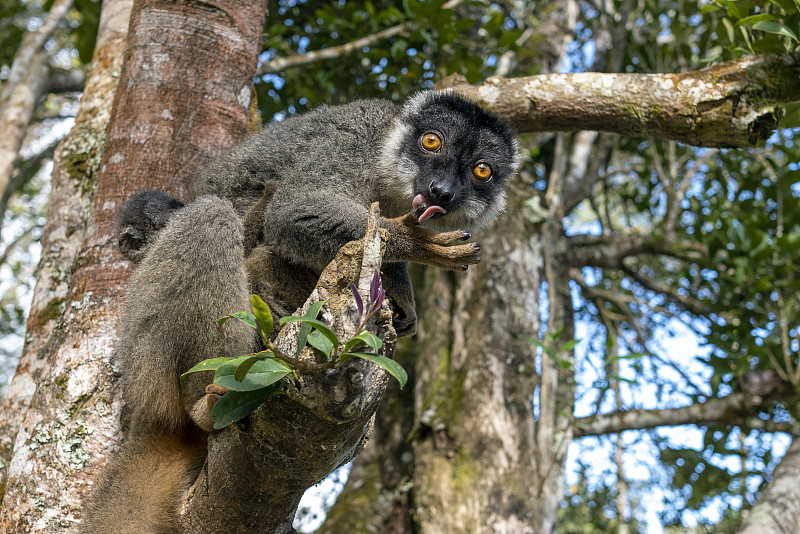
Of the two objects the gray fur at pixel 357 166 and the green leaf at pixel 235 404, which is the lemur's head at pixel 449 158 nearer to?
the gray fur at pixel 357 166

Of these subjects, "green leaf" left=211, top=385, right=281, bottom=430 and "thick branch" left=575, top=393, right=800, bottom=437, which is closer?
"green leaf" left=211, top=385, right=281, bottom=430

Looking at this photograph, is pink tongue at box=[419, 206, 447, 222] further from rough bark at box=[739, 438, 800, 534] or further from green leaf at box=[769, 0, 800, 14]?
rough bark at box=[739, 438, 800, 534]

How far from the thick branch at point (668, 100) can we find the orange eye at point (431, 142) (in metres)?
0.73

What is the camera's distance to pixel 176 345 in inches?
120

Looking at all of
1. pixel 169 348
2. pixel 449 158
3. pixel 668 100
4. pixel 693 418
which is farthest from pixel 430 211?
pixel 693 418

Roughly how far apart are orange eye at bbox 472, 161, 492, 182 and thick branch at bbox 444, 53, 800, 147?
2.01 ft

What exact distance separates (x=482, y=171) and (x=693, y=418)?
4906 mm

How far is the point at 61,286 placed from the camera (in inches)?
159

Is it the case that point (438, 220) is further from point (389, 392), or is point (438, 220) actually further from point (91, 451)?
point (389, 392)

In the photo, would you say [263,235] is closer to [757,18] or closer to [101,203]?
[101,203]

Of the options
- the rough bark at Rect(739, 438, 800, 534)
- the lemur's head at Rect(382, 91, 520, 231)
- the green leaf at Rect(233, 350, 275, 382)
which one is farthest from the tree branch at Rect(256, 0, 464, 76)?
the rough bark at Rect(739, 438, 800, 534)

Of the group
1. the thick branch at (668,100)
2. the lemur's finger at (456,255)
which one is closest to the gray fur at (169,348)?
the lemur's finger at (456,255)

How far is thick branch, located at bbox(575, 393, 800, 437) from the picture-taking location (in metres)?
7.13

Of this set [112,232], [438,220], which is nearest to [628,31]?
[438,220]
